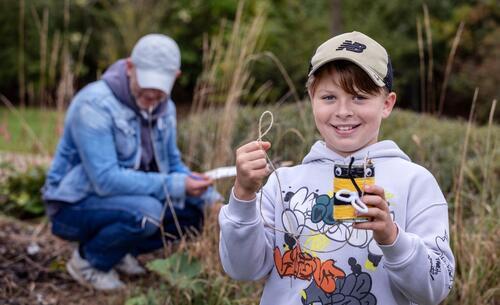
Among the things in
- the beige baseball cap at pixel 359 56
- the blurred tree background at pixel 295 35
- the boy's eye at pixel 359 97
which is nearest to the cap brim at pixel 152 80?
the beige baseball cap at pixel 359 56

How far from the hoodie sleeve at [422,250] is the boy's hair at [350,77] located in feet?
0.86

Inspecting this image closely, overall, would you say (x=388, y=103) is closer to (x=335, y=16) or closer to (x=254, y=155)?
(x=254, y=155)

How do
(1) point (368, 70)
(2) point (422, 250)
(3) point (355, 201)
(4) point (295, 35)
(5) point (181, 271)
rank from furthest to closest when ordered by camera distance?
(4) point (295, 35) < (5) point (181, 271) < (1) point (368, 70) < (2) point (422, 250) < (3) point (355, 201)

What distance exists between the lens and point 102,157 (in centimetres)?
372

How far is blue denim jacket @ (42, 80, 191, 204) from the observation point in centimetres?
373

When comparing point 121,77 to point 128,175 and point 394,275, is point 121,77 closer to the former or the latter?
point 128,175

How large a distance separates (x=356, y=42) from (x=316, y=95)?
172 mm

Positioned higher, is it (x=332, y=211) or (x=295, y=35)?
(x=332, y=211)

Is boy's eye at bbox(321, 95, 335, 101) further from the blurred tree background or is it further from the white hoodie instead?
the blurred tree background

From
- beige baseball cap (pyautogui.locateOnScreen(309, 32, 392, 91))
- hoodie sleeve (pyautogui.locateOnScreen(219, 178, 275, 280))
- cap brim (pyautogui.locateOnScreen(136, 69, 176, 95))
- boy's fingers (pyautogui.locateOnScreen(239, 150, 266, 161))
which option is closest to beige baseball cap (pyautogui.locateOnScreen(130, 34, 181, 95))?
cap brim (pyautogui.locateOnScreen(136, 69, 176, 95))

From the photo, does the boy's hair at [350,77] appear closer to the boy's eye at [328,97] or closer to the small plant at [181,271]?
the boy's eye at [328,97]

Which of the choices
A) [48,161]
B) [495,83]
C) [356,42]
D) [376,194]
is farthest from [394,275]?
[495,83]

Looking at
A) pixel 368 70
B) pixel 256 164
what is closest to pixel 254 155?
pixel 256 164

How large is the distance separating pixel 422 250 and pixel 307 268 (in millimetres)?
313
